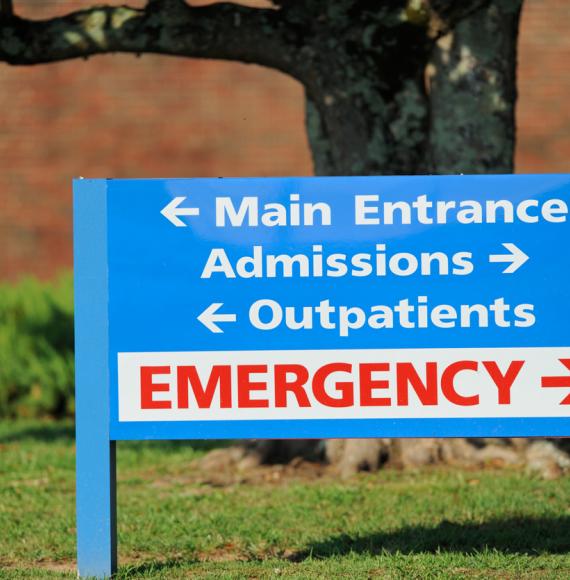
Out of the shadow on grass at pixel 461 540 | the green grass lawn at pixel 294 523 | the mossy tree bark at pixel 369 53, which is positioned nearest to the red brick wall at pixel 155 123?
the green grass lawn at pixel 294 523

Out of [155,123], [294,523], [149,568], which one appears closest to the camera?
[149,568]

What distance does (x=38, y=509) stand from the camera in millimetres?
7043

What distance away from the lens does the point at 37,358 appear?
10.6 m

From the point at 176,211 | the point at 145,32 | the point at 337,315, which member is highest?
the point at 145,32

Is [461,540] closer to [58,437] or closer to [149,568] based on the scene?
[149,568]

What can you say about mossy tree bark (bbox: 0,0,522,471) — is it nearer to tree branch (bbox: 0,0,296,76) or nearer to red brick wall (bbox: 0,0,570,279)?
tree branch (bbox: 0,0,296,76)

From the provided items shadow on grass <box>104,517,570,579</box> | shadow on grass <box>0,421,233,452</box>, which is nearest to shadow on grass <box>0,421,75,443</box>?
shadow on grass <box>0,421,233,452</box>

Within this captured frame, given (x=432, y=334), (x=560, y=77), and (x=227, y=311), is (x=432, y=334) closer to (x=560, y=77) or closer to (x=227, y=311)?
(x=227, y=311)

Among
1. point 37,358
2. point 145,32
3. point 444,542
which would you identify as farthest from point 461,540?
point 37,358

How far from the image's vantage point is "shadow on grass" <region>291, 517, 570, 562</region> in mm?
5719

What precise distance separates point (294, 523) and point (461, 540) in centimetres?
96

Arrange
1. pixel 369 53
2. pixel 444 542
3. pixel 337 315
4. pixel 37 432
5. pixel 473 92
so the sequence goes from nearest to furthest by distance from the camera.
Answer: pixel 337 315, pixel 444 542, pixel 369 53, pixel 473 92, pixel 37 432

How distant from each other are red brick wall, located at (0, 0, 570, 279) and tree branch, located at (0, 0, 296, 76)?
6.25 metres

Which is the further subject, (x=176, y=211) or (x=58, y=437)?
(x=58, y=437)
